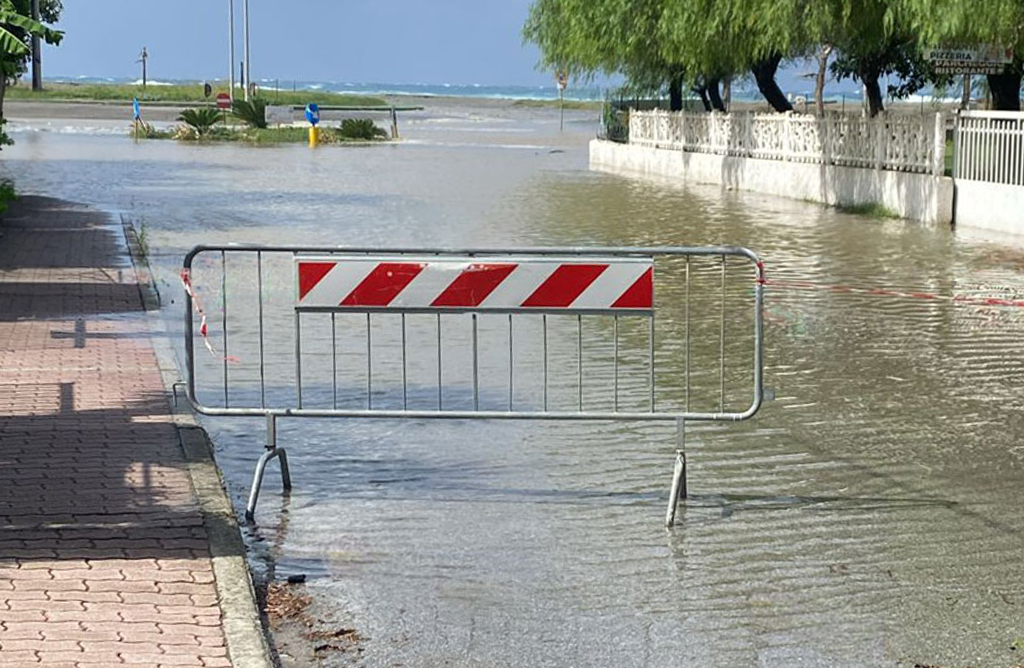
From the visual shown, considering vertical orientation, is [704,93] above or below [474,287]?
above

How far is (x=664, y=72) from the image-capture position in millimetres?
43531

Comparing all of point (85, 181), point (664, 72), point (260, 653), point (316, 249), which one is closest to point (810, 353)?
point (316, 249)

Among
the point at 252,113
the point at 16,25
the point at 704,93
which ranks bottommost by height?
the point at 252,113

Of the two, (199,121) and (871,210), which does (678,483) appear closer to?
(871,210)

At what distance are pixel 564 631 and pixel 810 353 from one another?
22.5 ft

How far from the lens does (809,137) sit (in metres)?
31.9

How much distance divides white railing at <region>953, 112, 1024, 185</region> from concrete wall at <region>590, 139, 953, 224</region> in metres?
0.56

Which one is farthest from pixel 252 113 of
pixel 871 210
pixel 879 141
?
pixel 871 210

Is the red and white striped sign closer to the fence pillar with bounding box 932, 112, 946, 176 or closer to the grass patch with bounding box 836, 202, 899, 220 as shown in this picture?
the fence pillar with bounding box 932, 112, 946, 176

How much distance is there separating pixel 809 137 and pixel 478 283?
24299 millimetres

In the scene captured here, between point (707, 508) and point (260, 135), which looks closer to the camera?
point (707, 508)

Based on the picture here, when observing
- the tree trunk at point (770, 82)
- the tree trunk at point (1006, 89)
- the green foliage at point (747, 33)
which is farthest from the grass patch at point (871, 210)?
the tree trunk at point (770, 82)

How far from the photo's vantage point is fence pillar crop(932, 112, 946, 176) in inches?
1006

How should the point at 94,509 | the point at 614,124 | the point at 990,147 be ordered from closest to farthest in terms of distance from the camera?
the point at 94,509 → the point at 990,147 → the point at 614,124
